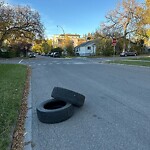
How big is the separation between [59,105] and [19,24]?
→ 155 ft

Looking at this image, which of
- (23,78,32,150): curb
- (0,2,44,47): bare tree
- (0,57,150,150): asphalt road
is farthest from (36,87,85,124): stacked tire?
(0,2,44,47): bare tree

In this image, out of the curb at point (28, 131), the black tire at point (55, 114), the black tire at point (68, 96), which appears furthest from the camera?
the black tire at point (68, 96)

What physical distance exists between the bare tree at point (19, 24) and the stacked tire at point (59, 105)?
140 ft

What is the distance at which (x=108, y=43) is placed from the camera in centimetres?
6147

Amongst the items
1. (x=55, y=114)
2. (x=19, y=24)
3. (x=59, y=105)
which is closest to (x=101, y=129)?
(x=55, y=114)

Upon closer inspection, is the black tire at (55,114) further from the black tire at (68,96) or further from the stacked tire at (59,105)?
the black tire at (68,96)

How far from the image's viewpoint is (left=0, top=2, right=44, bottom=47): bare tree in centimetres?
4699

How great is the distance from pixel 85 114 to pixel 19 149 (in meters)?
2.32

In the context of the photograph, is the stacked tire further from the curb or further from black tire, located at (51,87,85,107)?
the curb

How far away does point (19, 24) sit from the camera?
5028cm

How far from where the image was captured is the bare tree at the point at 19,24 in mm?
46991

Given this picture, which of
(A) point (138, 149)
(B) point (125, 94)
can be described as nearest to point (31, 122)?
(A) point (138, 149)

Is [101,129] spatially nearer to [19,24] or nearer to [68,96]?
[68,96]

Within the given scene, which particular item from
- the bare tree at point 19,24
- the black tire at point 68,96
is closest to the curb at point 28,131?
the black tire at point 68,96
